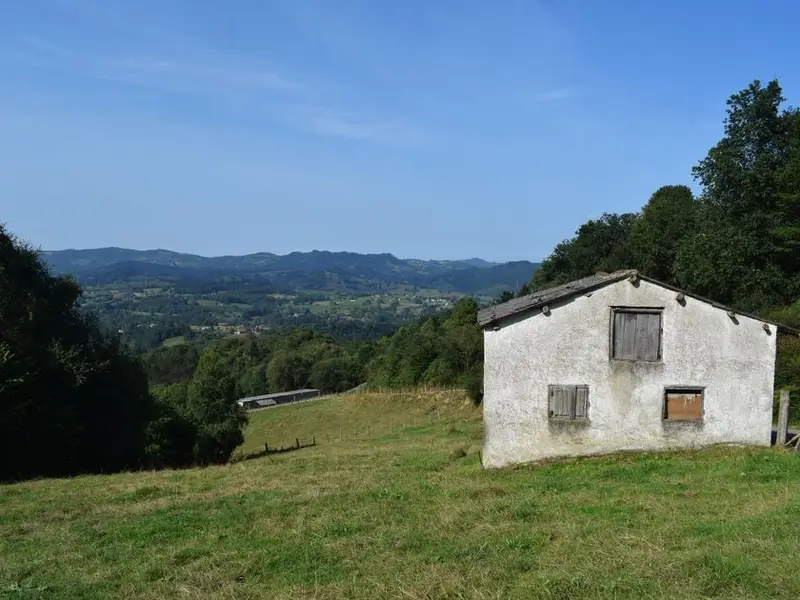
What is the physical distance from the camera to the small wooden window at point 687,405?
64.8 feet

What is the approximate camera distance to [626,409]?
64.8 feet

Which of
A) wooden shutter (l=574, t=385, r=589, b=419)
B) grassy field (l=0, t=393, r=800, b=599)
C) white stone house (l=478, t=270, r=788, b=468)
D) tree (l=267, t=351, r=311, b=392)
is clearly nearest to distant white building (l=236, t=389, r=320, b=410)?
tree (l=267, t=351, r=311, b=392)

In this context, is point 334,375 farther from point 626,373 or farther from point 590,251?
point 626,373

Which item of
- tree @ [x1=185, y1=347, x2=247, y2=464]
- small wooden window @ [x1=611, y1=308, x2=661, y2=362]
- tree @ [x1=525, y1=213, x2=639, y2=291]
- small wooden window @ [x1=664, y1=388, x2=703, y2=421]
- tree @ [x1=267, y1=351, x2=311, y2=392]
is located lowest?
tree @ [x1=267, y1=351, x2=311, y2=392]

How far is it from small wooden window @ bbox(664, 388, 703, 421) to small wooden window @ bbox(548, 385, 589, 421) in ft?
8.13

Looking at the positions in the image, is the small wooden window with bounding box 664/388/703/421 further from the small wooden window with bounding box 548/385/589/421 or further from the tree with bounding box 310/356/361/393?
the tree with bounding box 310/356/361/393

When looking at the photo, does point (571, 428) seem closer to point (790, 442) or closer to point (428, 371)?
point (790, 442)

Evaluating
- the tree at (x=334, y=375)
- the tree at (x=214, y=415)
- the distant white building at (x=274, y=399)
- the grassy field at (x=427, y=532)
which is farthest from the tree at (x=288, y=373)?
the grassy field at (x=427, y=532)

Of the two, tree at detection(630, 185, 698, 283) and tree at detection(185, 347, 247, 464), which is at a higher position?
tree at detection(630, 185, 698, 283)

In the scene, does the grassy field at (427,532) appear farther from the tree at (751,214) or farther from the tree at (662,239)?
the tree at (662,239)

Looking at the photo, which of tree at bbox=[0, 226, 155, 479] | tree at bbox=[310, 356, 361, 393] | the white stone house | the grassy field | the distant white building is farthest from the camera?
tree at bbox=[310, 356, 361, 393]

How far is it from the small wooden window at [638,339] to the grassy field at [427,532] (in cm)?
298

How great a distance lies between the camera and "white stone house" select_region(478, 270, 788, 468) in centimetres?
1967

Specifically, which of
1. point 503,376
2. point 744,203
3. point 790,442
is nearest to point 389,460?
point 503,376
